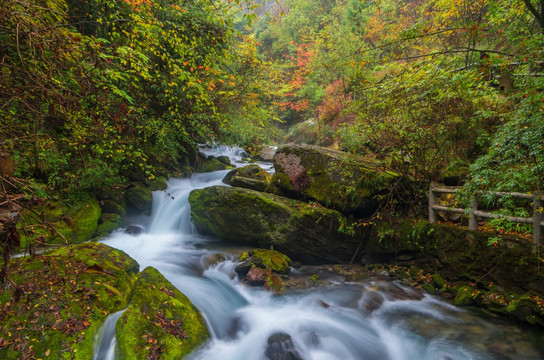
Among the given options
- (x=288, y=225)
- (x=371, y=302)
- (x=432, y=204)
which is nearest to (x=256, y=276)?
(x=288, y=225)

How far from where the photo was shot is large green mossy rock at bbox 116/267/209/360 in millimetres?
3441

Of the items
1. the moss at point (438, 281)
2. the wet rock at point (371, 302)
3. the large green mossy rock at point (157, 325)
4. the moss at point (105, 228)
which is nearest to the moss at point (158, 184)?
the moss at point (105, 228)

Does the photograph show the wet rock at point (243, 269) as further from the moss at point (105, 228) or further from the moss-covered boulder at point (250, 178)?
the moss at point (105, 228)

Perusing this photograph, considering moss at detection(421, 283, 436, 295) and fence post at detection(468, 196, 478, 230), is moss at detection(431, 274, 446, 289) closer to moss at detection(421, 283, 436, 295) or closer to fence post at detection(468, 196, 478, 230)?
moss at detection(421, 283, 436, 295)

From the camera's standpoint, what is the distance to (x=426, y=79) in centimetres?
474

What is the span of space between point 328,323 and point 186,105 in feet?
23.4

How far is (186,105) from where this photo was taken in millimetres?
8164

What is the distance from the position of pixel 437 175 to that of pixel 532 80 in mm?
3850

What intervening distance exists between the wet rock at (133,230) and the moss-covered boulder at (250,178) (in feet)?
11.6

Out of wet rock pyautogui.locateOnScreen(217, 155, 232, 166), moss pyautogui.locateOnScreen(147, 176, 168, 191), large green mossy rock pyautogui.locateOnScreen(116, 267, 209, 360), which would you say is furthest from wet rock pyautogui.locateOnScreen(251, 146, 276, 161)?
large green mossy rock pyautogui.locateOnScreen(116, 267, 209, 360)

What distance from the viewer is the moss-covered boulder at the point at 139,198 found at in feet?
30.5

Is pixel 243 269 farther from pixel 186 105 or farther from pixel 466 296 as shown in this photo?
pixel 186 105

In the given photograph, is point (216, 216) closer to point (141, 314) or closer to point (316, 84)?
point (141, 314)

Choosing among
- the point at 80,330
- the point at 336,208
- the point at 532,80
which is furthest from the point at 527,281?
the point at 80,330
